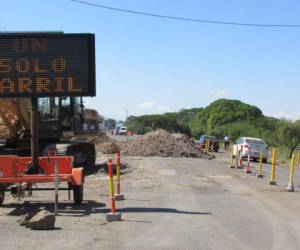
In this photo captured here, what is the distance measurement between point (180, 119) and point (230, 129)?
221ft

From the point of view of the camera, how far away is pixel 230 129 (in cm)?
10206

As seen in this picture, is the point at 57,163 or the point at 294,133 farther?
the point at 294,133

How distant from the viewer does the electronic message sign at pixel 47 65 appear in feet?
47.9

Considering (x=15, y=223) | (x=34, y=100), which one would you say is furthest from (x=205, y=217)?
(x=34, y=100)

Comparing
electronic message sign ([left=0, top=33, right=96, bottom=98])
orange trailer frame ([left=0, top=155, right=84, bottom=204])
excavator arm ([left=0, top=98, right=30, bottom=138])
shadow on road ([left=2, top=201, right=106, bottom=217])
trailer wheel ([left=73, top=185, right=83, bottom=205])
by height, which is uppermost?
electronic message sign ([left=0, top=33, right=96, bottom=98])

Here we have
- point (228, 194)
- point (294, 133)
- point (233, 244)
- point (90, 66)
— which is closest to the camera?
point (233, 244)

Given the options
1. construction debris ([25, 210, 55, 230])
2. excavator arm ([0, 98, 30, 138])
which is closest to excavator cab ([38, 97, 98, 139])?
excavator arm ([0, 98, 30, 138])

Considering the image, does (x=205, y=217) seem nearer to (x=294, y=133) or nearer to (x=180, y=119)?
(x=294, y=133)

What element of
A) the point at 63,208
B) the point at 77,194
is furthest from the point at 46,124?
the point at 63,208

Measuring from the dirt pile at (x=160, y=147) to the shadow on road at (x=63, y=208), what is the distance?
25305 millimetres

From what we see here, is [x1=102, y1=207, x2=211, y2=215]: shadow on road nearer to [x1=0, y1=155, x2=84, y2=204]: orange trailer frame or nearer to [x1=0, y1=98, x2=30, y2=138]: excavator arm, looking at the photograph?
[x1=0, y1=155, x2=84, y2=204]: orange trailer frame

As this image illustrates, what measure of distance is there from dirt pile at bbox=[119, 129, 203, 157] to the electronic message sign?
2619cm

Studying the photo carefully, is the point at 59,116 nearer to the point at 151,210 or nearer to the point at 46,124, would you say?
the point at 46,124

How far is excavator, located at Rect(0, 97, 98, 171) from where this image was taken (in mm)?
24422
